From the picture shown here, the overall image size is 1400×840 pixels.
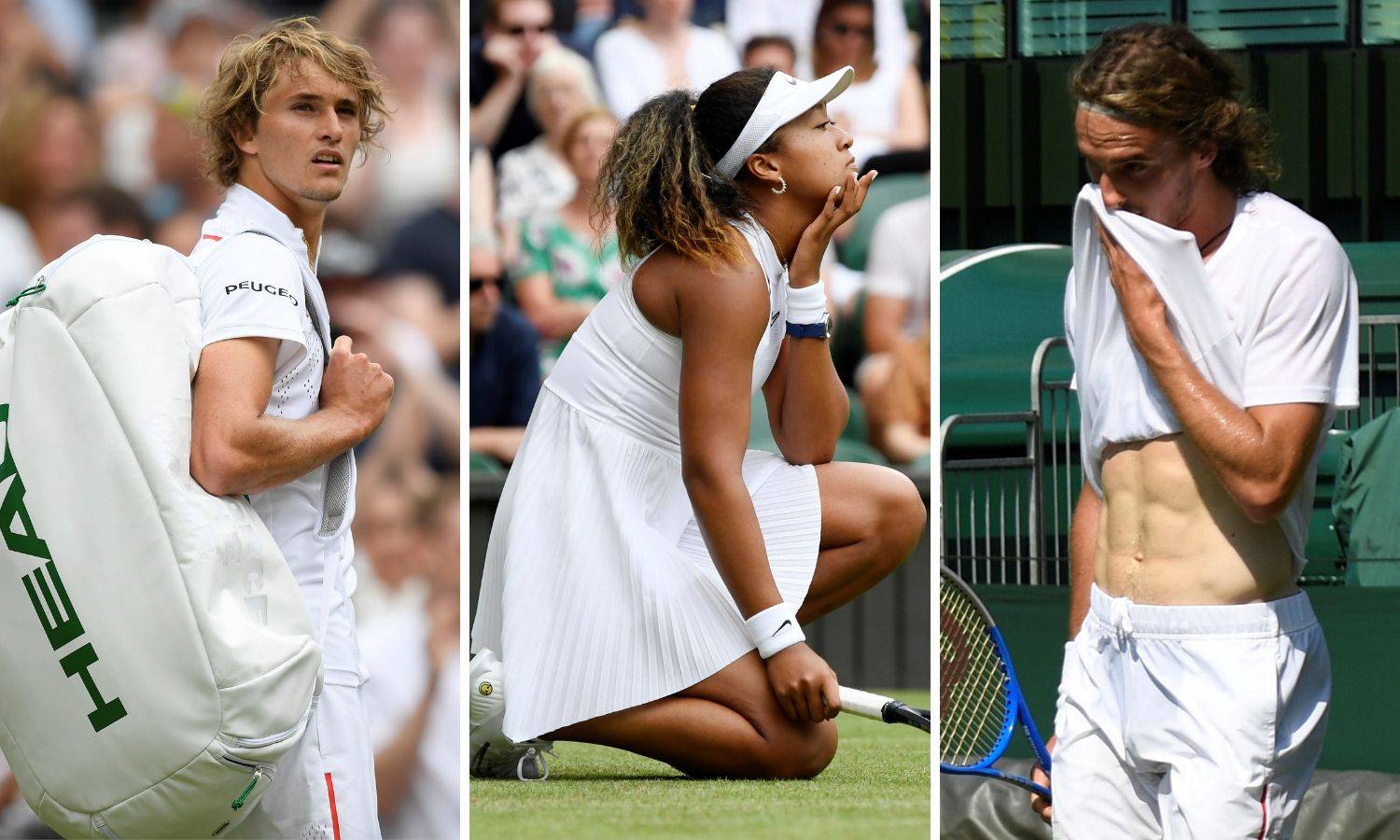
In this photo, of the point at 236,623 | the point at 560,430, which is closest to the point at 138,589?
the point at 236,623

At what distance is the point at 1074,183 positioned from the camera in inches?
134

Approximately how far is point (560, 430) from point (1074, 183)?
122cm

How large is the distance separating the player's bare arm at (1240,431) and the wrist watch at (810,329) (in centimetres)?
89

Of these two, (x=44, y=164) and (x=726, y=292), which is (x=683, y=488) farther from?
(x=44, y=164)

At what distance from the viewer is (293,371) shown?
202 cm

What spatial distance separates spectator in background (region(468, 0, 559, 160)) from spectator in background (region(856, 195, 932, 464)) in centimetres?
81

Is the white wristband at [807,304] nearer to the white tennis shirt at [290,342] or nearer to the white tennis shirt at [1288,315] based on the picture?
the white tennis shirt at [1288,315]

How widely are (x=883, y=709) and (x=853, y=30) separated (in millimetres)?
1556

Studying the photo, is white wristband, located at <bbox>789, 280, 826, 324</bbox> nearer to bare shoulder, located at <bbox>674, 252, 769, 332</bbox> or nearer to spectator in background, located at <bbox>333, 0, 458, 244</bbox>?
bare shoulder, located at <bbox>674, 252, 769, 332</bbox>

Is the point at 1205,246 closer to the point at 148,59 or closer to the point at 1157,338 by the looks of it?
the point at 1157,338

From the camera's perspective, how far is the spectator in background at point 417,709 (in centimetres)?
309

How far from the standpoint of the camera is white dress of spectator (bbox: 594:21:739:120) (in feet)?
10.9

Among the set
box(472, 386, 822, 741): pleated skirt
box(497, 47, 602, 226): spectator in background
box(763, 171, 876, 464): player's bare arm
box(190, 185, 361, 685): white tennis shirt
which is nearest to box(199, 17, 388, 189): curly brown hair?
box(190, 185, 361, 685): white tennis shirt

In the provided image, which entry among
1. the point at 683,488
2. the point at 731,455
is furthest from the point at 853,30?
the point at 731,455
